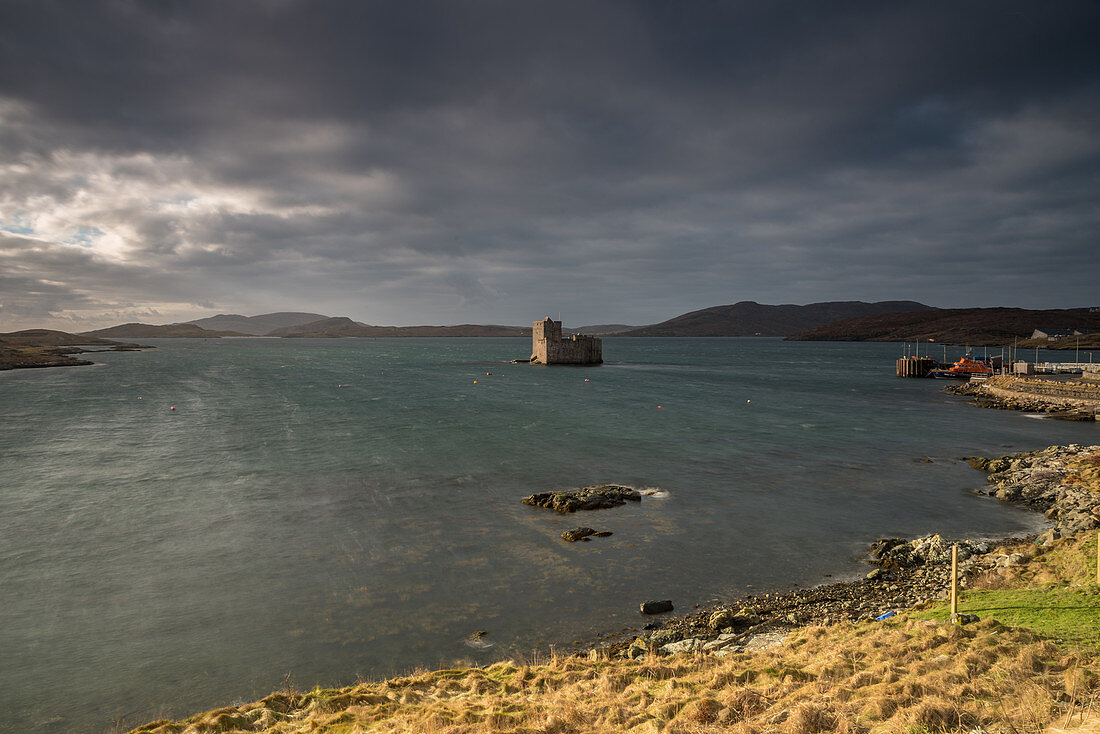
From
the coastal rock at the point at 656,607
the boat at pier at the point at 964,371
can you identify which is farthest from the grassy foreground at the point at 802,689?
the boat at pier at the point at 964,371

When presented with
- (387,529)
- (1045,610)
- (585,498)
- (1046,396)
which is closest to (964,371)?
(1046,396)

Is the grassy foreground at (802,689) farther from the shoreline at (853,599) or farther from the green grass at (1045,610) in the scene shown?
the shoreline at (853,599)

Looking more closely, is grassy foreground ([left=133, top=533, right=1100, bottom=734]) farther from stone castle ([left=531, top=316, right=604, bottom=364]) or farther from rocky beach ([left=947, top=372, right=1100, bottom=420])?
stone castle ([left=531, top=316, right=604, bottom=364])

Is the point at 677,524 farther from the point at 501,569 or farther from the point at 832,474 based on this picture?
the point at 832,474

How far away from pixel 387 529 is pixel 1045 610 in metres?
16.9

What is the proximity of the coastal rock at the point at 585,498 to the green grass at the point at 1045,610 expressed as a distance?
458 inches

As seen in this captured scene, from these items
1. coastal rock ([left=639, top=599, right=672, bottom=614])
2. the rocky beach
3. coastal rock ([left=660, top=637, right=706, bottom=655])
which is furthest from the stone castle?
coastal rock ([left=660, top=637, right=706, bottom=655])

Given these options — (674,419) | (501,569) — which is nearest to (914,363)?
(674,419)

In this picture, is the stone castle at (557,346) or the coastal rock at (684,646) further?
the stone castle at (557,346)

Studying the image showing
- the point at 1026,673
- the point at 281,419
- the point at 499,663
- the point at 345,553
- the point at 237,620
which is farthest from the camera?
the point at 281,419

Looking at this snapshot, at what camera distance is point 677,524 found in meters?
19.1

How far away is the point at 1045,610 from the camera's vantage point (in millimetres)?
9617

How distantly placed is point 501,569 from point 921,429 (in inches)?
1393

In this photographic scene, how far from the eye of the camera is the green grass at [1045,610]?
8.52m
